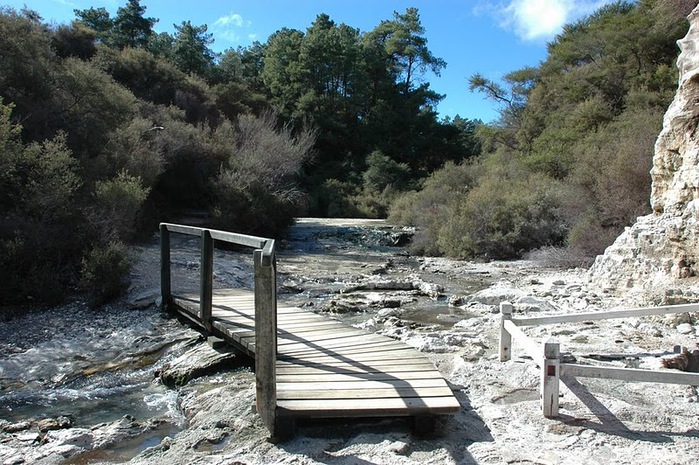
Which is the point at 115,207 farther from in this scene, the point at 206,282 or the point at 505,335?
the point at 505,335

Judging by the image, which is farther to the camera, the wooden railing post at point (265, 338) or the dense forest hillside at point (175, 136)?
the dense forest hillside at point (175, 136)

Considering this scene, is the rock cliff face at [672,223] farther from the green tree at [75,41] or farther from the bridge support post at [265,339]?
the green tree at [75,41]

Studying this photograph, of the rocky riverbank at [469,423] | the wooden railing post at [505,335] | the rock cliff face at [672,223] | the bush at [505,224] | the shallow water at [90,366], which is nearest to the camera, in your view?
the rocky riverbank at [469,423]

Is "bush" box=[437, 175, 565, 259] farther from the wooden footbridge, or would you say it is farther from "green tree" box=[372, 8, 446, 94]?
"green tree" box=[372, 8, 446, 94]

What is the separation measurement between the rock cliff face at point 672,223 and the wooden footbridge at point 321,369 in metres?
4.91

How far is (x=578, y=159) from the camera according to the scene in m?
18.8

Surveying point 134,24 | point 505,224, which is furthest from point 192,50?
point 505,224

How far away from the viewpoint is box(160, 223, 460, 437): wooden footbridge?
3.68 metres

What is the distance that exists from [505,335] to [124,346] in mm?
5338

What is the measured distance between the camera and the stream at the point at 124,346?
5.03 metres

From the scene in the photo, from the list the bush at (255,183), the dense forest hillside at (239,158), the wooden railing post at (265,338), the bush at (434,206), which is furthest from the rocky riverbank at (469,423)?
the bush at (434,206)

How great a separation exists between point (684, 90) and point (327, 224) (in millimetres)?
21042

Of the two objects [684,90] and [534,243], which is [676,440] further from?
[534,243]

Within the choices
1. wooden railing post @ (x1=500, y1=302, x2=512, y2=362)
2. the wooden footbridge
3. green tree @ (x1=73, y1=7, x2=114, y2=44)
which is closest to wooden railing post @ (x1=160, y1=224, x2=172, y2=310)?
the wooden footbridge
